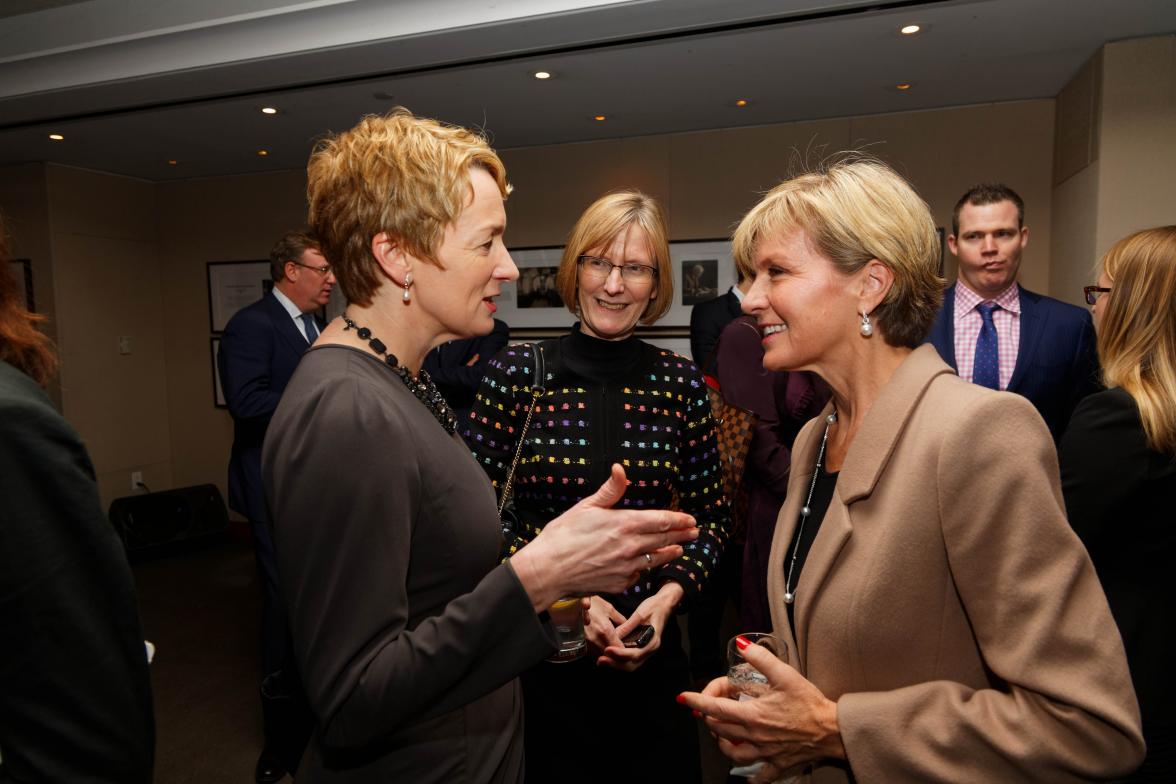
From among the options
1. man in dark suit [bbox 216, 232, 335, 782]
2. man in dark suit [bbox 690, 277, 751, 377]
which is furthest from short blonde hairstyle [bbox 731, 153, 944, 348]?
man in dark suit [bbox 690, 277, 751, 377]

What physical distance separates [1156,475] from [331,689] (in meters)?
1.52

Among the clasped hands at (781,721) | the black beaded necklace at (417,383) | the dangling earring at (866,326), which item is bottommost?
the clasped hands at (781,721)

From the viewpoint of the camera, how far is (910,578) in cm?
99

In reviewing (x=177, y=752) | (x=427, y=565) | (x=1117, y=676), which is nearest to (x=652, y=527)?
(x=427, y=565)

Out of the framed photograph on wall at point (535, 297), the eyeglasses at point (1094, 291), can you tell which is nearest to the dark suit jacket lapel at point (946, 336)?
the eyeglasses at point (1094, 291)

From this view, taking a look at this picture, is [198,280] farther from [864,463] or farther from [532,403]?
[864,463]

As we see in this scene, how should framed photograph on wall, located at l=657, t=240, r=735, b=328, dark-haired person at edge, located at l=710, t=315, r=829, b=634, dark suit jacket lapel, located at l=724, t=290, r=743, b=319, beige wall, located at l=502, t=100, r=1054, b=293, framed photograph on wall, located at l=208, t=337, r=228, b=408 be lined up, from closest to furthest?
dark-haired person at edge, located at l=710, t=315, r=829, b=634
dark suit jacket lapel, located at l=724, t=290, r=743, b=319
beige wall, located at l=502, t=100, r=1054, b=293
framed photograph on wall, located at l=657, t=240, r=735, b=328
framed photograph on wall, located at l=208, t=337, r=228, b=408

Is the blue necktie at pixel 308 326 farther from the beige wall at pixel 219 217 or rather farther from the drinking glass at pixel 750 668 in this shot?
the drinking glass at pixel 750 668

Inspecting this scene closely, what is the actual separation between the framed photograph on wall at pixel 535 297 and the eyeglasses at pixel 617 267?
363 centimetres

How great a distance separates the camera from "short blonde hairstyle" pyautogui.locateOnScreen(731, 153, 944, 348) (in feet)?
3.93

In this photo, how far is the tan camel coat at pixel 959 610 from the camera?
880 mm

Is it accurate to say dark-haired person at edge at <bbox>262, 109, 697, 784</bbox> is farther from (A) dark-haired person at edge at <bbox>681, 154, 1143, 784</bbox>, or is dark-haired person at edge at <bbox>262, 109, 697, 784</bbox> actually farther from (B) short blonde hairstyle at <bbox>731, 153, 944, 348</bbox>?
(B) short blonde hairstyle at <bbox>731, 153, 944, 348</bbox>

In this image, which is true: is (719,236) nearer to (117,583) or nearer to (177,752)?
(177,752)

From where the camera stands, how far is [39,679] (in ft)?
2.54
